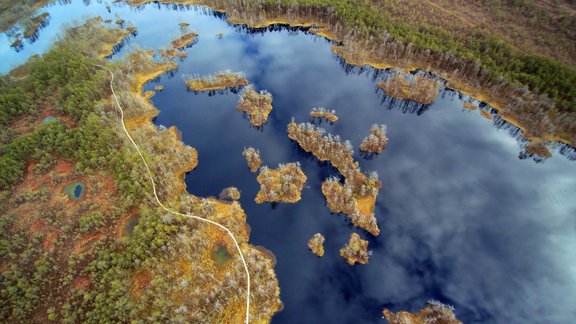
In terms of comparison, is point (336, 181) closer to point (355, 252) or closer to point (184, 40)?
point (355, 252)

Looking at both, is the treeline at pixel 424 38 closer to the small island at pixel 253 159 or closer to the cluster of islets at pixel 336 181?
the cluster of islets at pixel 336 181

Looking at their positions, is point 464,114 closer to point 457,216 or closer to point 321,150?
point 457,216

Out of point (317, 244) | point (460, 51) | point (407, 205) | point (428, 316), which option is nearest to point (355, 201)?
point (407, 205)

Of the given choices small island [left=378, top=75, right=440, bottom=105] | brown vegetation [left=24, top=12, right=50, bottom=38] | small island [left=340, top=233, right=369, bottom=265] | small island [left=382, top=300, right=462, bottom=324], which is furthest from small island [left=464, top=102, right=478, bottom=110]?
brown vegetation [left=24, top=12, right=50, bottom=38]

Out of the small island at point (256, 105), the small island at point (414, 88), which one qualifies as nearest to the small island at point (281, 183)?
the small island at point (256, 105)

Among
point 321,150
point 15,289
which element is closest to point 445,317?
point 321,150

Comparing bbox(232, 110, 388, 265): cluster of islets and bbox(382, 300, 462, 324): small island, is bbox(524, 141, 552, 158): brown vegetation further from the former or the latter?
bbox(382, 300, 462, 324): small island

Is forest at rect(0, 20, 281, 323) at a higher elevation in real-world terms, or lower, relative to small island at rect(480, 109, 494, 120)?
lower

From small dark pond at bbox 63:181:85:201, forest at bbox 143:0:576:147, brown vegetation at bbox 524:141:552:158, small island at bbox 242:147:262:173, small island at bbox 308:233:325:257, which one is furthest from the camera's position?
forest at bbox 143:0:576:147
